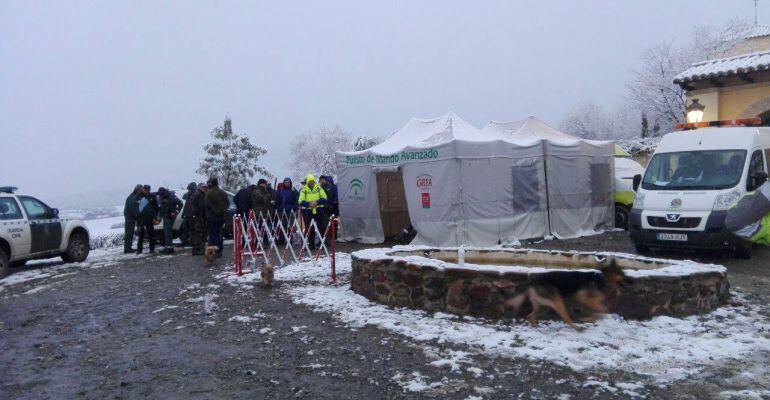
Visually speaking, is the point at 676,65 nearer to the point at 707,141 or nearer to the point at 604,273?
the point at 707,141

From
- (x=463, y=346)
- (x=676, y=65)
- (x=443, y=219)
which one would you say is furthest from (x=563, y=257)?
(x=676, y=65)

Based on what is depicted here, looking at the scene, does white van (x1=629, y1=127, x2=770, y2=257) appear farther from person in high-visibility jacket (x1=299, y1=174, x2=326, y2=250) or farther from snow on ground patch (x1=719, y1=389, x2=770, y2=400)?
person in high-visibility jacket (x1=299, y1=174, x2=326, y2=250)

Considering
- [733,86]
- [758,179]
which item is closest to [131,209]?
[758,179]

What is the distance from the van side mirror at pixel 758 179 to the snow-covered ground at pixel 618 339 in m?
4.22

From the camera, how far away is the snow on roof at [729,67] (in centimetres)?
1516

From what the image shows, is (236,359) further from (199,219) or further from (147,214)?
(147,214)

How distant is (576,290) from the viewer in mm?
5980

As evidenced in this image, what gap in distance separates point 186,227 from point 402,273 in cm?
1048

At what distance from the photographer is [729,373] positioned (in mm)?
4598

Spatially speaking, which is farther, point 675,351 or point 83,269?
point 83,269

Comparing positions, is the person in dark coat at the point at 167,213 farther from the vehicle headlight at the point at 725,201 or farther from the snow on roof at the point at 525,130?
the vehicle headlight at the point at 725,201

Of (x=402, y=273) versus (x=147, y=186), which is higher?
(x=147, y=186)

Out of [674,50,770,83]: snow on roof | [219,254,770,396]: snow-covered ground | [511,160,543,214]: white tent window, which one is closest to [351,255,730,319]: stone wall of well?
[219,254,770,396]: snow-covered ground

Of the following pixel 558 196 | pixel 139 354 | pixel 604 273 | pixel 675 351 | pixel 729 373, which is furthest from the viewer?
pixel 558 196
